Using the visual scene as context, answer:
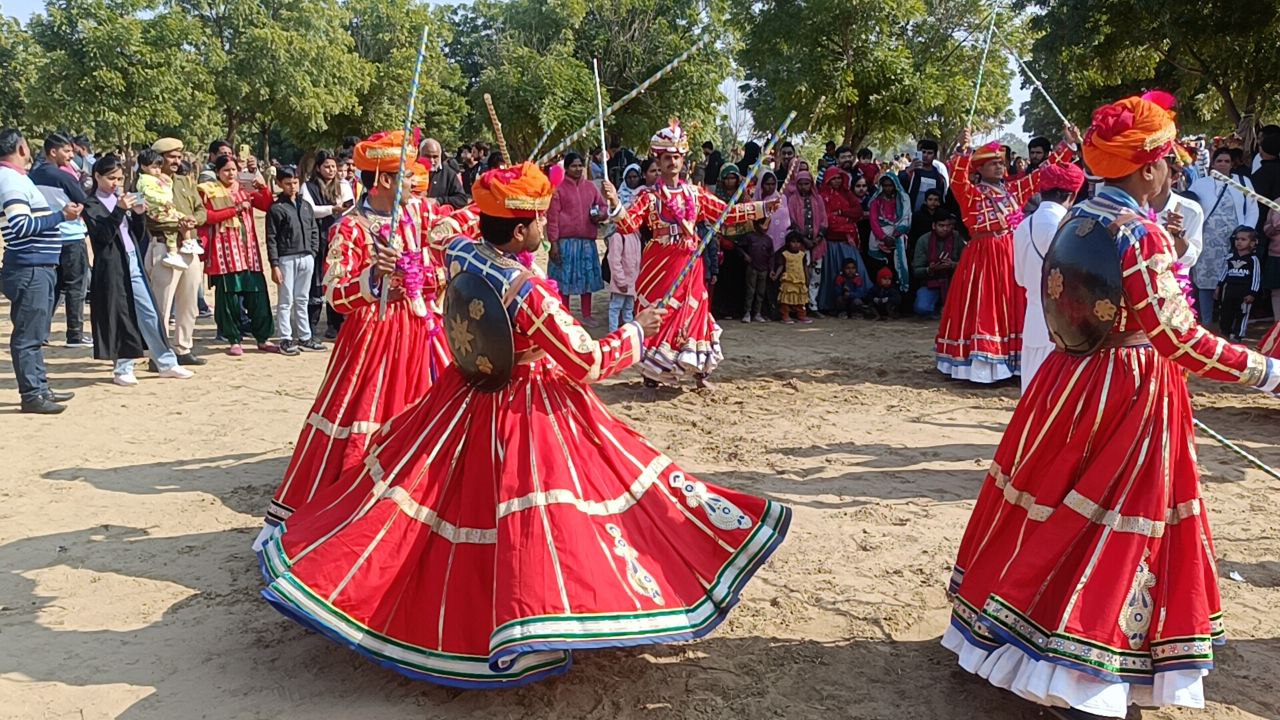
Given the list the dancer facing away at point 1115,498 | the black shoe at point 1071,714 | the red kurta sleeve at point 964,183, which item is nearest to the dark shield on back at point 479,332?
the dancer facing away at point 1115,498

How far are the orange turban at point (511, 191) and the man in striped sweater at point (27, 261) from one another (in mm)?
5378

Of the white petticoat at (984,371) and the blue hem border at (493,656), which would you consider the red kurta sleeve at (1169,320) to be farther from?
the white petticoat at (984,371)

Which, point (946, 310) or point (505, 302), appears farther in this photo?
point (946, 310)

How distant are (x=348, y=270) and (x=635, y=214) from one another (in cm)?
364

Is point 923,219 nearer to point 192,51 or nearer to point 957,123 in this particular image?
point 957,123

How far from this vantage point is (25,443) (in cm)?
734

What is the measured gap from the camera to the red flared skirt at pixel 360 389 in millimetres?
5004

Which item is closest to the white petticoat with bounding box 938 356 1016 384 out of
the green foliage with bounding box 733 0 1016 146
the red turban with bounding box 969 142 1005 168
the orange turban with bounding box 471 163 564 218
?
the red turban with bounding box 969 142 1005 168

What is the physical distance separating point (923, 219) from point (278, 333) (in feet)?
25.2

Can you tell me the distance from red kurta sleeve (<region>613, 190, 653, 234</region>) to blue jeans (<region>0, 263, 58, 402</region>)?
4522mm

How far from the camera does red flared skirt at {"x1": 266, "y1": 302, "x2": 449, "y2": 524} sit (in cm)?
500

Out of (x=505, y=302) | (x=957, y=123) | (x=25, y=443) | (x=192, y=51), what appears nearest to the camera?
(x=505, y=302)

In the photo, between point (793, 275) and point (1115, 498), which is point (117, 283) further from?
point (1115, 498)

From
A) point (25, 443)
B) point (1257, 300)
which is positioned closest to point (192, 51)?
point (25, 443)
